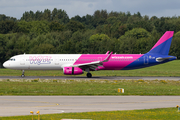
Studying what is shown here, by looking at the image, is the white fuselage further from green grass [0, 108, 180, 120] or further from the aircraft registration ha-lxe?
green grass [0, 108, 180, 120]

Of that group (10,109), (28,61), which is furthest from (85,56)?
(10,109)

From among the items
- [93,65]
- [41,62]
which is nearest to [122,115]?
[93,65]

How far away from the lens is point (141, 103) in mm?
22688

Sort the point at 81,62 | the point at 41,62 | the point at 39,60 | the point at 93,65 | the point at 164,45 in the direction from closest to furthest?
the point at 93,65 < the point at 41,62 < the point at 39,60 < the point at 81,62 < the point at 164,45

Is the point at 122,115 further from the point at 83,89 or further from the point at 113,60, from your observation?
the point at 113,60

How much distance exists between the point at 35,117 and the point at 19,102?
6.23 metres

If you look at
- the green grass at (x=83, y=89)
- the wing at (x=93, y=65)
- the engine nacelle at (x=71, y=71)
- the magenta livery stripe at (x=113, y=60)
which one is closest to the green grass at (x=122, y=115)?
the green grass at (x=83, y=89)

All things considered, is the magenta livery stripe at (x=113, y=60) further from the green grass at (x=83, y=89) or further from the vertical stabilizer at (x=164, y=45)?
the green grass at (x=83, y=89)

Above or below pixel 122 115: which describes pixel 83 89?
above

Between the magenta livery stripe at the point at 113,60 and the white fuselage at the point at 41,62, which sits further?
the magenta livery stripe at the point at 113,60

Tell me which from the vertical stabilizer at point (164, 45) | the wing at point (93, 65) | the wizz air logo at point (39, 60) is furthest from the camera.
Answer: the vertical stabilizer at point (164, 45)

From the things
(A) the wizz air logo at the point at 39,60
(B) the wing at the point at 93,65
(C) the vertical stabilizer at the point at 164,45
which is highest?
(C) the vertical stabilizer at the point at 164,45

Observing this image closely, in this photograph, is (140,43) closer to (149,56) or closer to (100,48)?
(100,48)

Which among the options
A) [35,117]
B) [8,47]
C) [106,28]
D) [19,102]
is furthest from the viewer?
[106,28]
